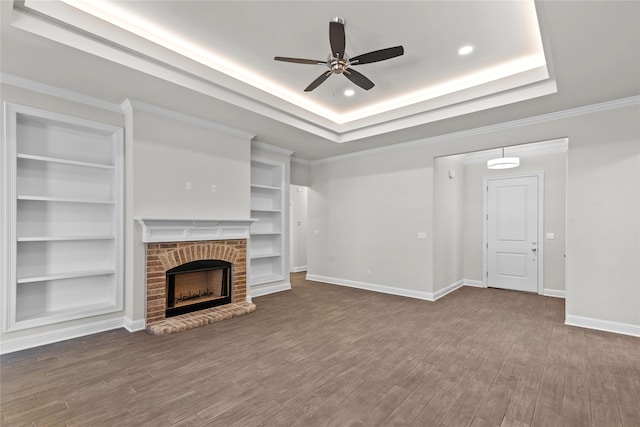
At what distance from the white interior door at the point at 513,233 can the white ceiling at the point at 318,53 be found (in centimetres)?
251

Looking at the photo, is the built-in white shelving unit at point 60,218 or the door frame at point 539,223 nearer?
the built-in white shelving unit at point 60,218

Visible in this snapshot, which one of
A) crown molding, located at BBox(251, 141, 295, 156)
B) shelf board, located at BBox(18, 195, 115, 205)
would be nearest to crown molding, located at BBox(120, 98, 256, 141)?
crown molding, located at BBox(251, 141, 295, 156)

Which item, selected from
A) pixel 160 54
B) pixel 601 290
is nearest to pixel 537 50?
pixel 601 290

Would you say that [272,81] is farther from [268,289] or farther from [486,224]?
[486,224]

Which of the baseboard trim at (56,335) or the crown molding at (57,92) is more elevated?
the crown molding at (57,92)

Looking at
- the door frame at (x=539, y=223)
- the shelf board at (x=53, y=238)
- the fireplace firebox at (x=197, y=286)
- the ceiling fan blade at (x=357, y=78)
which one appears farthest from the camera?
the door frame at (x=539, y=223)

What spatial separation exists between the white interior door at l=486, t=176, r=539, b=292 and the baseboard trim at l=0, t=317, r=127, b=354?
6.76 meters

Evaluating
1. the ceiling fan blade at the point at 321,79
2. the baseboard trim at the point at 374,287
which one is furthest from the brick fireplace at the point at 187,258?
the ceiling fan blade at the point at 321,79

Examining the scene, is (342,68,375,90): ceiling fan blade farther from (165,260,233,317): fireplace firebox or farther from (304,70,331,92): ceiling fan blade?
(165,260,233,317): fireplace firebox

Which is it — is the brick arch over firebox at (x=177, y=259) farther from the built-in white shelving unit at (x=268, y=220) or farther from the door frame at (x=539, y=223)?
the door frame at (x=539, y=223)

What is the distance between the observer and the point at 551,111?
4.09m

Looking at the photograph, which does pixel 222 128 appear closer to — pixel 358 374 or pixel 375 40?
pixel 375 40

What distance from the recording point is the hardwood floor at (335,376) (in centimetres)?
218

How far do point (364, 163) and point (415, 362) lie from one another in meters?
4.17
